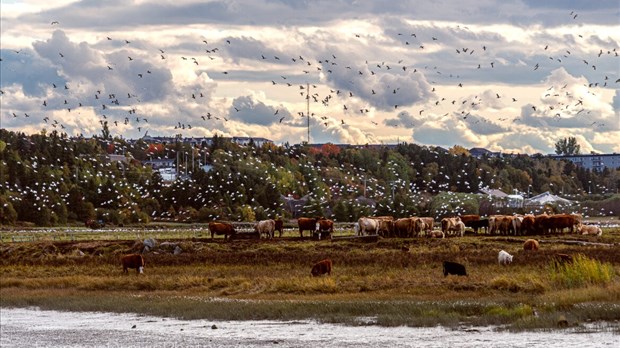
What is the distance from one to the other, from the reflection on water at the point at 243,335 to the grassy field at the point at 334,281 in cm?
148

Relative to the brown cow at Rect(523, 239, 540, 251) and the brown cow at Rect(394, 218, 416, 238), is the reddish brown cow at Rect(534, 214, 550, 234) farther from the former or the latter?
the brown cow at Rect(523, 239, 540, 251)

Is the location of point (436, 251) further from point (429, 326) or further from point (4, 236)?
point (4, 236)

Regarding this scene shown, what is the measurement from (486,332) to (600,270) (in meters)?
12.0

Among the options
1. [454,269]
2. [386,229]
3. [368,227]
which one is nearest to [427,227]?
[386,229]

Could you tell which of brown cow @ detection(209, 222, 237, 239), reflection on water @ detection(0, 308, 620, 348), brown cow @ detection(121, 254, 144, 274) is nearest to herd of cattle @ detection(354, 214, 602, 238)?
brown cow @ detection(209, 222, 237, 239)

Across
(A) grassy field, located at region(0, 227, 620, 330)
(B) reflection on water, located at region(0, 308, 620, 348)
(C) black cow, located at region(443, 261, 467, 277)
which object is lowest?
(B) reflection on water, located at region(0, 308, 620, 348)

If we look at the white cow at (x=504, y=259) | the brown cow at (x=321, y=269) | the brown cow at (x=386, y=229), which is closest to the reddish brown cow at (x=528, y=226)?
the brown cow at (x=386, y=229)

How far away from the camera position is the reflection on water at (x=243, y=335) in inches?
1530

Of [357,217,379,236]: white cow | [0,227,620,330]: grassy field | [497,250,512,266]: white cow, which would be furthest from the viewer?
[357,217,379,236]: white cow

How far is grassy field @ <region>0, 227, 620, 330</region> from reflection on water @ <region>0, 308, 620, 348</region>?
148 centimetres

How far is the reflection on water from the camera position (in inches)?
1530

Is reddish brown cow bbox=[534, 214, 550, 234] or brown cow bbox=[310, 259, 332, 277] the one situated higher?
reddish brown cow bbox=[534, 214, 550, 234]

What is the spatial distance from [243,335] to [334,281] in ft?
45.7

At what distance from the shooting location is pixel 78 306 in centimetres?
5488
